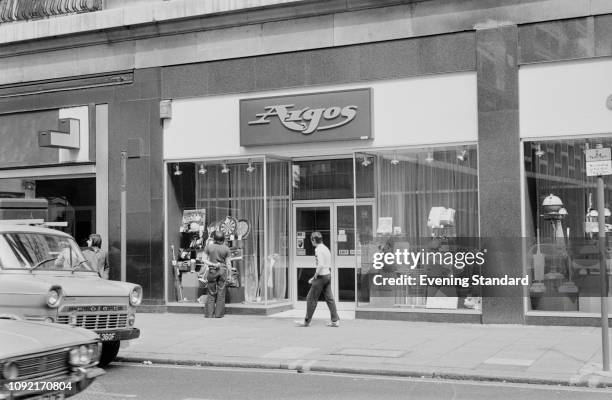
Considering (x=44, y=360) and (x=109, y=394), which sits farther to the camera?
(x=109, y=394)

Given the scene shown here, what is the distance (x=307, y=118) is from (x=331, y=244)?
9.63 feet

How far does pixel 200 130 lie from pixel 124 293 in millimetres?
7112

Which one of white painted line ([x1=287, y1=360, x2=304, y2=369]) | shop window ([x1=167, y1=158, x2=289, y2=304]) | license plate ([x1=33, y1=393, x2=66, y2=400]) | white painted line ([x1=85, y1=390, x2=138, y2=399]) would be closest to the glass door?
shop window ([x1=167, y1=158, x2=289, y2=304])

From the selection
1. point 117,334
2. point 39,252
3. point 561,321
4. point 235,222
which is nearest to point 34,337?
point 117,334

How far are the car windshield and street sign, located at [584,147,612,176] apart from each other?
7211 mm

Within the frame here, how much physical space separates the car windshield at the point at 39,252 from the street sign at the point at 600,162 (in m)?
7.21

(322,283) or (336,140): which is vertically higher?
(336,140)

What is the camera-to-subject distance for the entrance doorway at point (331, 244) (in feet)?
55.2

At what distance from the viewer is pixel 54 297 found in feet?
31.6

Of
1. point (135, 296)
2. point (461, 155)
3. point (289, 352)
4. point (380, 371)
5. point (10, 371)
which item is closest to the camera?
point (10, 371)

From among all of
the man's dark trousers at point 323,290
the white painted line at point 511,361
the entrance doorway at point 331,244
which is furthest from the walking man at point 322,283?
Answer: the white painted line at point 511,361

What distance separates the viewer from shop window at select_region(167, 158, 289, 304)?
1706cm

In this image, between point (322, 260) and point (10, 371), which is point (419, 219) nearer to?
point (322, 260)

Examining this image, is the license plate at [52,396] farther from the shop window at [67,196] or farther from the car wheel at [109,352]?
the shop window at [67,196]
